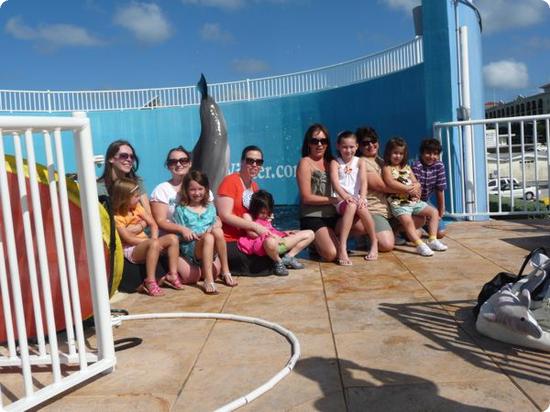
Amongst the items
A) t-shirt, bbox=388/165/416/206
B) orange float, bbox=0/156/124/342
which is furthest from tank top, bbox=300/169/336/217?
orange float, bbox=0/156/124/342

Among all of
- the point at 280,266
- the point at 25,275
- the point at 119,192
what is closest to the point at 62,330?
the point at 25,275

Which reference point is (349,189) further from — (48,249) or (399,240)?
(48,249)

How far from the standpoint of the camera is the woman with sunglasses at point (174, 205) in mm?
4758

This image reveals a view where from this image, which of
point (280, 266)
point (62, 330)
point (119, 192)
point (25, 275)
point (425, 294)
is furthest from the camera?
point (280, 266)

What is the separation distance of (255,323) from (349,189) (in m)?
2.46

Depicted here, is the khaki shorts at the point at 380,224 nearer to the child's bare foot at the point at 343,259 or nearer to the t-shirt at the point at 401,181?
the t-shirt at the point at 401,181

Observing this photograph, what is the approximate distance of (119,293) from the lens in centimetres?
464

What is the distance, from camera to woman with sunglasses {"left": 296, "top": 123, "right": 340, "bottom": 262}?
5.53 metres

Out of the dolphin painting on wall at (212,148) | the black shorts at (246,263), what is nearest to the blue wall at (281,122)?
the dolphin painting on wall at (212,148)

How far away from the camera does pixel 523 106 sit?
8638 centimetres

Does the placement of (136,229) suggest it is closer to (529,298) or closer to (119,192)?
(119,192)

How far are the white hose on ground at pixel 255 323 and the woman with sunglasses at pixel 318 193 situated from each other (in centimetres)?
202

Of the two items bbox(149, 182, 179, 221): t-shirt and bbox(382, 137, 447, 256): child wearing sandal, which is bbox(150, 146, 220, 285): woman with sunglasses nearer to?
bbox(149, 182, 179, 221): t-shirt

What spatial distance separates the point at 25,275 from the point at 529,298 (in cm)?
277
